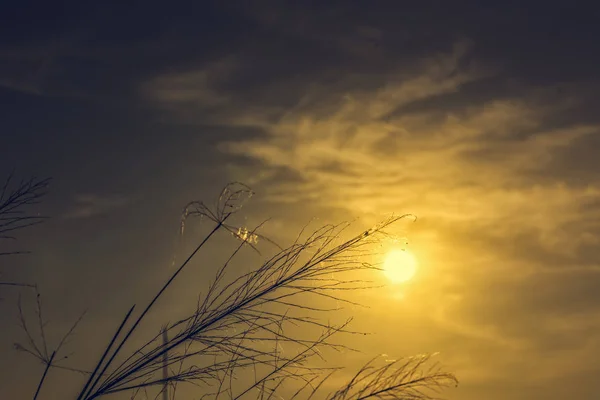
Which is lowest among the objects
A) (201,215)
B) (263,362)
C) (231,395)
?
(231,395)

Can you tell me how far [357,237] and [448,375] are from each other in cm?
69

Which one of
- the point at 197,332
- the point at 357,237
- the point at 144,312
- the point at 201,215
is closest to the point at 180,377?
the point at 197,332

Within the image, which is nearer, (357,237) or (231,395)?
(231,395)

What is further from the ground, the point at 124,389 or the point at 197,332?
the point at 197,332

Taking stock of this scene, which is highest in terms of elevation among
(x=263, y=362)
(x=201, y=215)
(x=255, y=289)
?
(x=201, y=215)

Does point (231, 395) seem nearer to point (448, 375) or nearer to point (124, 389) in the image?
point (124, 389)

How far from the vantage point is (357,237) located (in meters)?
2.99

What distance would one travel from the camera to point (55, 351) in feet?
9.86

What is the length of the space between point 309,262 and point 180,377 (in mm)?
691

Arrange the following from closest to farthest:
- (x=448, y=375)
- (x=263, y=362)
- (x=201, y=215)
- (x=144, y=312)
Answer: (x=448, y=375) → (x=144, y=312) → (x=263, y=362) → (x=201, y=215)

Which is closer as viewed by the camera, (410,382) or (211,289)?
(410,382)

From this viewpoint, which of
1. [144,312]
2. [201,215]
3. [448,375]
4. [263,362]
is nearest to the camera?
[448,375]

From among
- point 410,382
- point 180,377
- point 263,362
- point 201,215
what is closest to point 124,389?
point 180,377

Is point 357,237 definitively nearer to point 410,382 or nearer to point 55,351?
point 410,382
